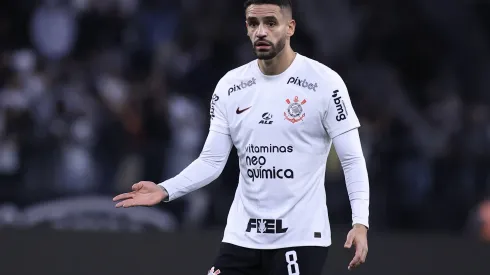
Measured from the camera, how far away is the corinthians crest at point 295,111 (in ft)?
17.9

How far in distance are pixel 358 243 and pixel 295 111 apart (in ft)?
2.57

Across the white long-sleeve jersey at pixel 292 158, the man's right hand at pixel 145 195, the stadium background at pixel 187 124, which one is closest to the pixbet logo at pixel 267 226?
the white long-sleeve jersey at pixel 292 158

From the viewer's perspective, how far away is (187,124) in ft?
35.7

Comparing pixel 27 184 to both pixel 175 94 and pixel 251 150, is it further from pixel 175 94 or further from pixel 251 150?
pixel 251 150

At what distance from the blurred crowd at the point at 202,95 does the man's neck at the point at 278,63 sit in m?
4.07

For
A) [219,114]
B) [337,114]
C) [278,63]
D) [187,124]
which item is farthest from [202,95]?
[337,114]

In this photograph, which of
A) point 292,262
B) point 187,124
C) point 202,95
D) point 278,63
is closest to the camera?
point 292,262

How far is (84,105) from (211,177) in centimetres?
559

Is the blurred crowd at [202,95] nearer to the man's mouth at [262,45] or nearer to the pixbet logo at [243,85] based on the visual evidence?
the pixbet logo at [243,85]

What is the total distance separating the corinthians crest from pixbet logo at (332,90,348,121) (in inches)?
6.5

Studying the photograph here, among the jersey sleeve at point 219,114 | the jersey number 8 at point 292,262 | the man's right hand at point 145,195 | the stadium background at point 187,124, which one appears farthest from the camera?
the stadium background at point 187,124

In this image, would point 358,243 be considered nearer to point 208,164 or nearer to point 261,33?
point 208,164

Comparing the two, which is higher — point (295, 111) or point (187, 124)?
point (187, 124)

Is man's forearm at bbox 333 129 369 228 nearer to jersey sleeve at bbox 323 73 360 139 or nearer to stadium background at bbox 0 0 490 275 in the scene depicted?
jersey sleeve at bbox 323 73 360 139
